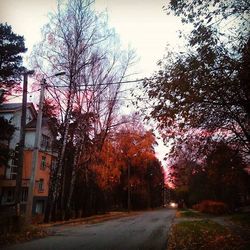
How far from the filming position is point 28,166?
3766 cm

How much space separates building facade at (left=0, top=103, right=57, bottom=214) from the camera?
115ft

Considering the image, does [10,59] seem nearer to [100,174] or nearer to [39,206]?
[100,174]

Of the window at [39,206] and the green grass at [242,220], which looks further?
the window at [39,206]

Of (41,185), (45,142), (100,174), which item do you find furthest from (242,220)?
(45,142)

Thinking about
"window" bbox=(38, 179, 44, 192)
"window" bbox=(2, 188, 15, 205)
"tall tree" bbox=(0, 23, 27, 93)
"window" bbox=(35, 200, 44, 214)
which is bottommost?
"window" bbox=(35, 200, 44, 214)

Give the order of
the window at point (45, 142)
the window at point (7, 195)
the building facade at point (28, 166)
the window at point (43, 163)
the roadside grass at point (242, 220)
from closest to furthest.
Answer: the roadside grass at point (242, 220) → the building facade at point (28, 166) → the window at point (7, 195) → the window at point (43, 163) → the window at point (45, 142)

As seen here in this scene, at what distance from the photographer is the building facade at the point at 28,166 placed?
34938 mm

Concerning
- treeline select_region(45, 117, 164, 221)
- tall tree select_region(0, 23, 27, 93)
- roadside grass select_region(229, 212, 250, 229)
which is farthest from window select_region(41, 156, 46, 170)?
roadside grass select_region(229, 212, 250, 229)

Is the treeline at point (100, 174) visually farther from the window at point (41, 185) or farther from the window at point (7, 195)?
the window at point (7, 195)

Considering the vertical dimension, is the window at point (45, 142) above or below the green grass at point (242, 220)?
above

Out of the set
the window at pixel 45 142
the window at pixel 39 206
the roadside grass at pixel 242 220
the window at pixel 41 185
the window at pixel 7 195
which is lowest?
the roadside grass at pixel 242 220

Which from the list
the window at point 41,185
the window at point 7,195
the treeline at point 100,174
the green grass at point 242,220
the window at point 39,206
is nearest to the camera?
the green grass at point 242,220

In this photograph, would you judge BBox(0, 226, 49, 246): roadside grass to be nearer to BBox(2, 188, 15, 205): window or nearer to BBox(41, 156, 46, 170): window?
BBox(2, 188, 15, 205): window

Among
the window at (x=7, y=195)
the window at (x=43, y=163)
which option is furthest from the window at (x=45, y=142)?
the window at (x=7, y=195)
